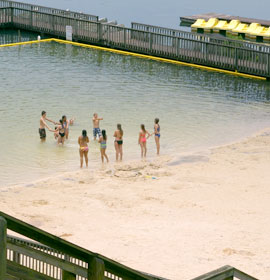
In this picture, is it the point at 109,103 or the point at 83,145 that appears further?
the point at 109,103

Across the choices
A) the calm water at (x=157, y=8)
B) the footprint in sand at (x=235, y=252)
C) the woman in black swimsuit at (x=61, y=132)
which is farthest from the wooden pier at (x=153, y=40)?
the footprint in sand at (x=235, y=252)

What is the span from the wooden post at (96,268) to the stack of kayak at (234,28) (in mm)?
42492

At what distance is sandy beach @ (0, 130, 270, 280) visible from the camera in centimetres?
1503

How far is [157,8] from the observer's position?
264 feet

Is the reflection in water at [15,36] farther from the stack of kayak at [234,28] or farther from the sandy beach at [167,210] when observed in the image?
the sandy beach at [167,210]

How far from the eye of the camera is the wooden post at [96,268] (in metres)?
3.82

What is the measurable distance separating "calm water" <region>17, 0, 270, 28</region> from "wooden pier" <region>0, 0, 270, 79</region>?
819 inches

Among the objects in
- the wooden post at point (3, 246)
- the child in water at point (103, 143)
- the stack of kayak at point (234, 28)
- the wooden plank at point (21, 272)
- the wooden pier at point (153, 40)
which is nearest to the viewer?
the wooden post at point (3, 246)

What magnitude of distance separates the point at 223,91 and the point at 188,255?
69.3ft

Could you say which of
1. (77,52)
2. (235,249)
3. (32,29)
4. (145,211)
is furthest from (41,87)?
(235,249)

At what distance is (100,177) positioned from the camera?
22.1 m

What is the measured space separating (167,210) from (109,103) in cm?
1439

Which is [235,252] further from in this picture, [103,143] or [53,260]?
[53,260]

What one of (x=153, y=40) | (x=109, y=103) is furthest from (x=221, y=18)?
(x=109, y=103)
